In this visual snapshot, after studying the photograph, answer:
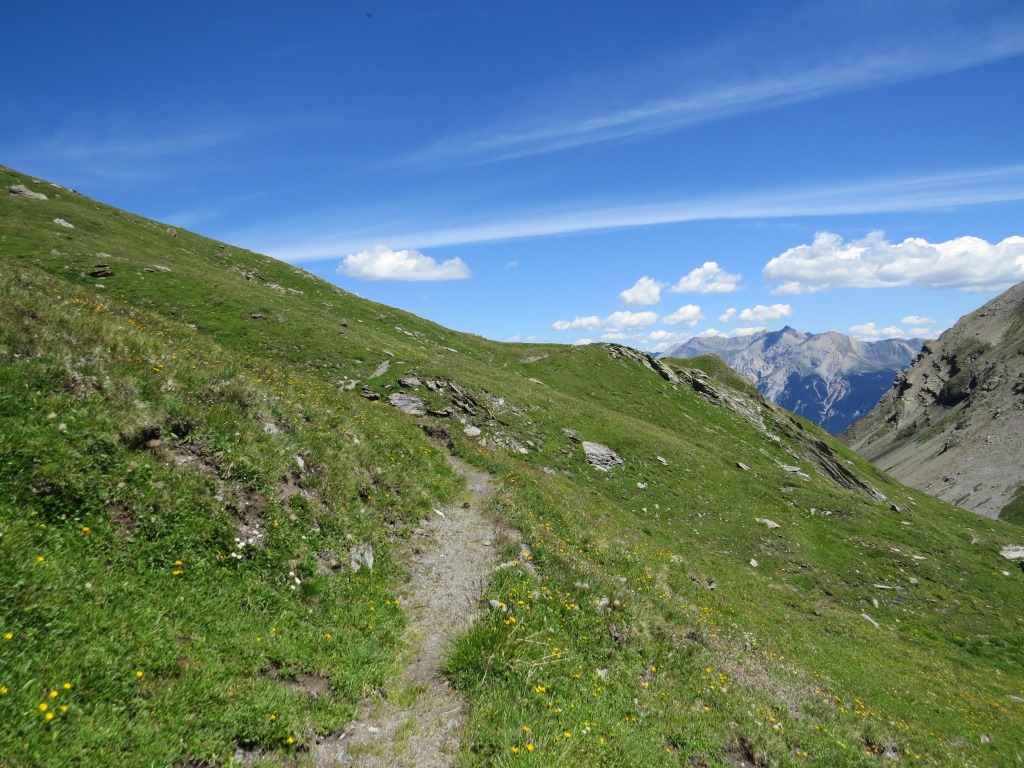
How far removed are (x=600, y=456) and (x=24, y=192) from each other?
8777cm

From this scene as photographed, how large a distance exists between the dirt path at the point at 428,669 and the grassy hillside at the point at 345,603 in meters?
0.40

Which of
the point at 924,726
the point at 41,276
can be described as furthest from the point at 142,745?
the point at 924,726

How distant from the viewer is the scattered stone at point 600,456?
3600 centimetres

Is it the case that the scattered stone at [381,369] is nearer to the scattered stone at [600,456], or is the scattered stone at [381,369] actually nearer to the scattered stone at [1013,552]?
the scattered stone at [600,456]

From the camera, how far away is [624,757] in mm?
8891

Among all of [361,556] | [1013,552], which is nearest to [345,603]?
[361,556]

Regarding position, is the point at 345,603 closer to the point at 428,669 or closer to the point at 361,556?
the point at 361,556

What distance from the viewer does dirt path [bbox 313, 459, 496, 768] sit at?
7.70 meters

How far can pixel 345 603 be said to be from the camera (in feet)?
36.3

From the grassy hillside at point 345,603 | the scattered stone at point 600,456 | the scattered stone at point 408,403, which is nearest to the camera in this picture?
the grassy hillside at point 345,603

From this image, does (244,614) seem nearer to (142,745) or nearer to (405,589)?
(142,745)

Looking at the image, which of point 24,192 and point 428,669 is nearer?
point 428,669

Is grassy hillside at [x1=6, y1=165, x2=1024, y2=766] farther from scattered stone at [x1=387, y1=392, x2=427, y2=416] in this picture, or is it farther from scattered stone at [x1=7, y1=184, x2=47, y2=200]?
scattered stone at [x1=7, y1=184, x2=47, y2=200]

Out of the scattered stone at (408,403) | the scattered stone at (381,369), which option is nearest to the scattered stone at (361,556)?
the scattered stone at (408,403)
